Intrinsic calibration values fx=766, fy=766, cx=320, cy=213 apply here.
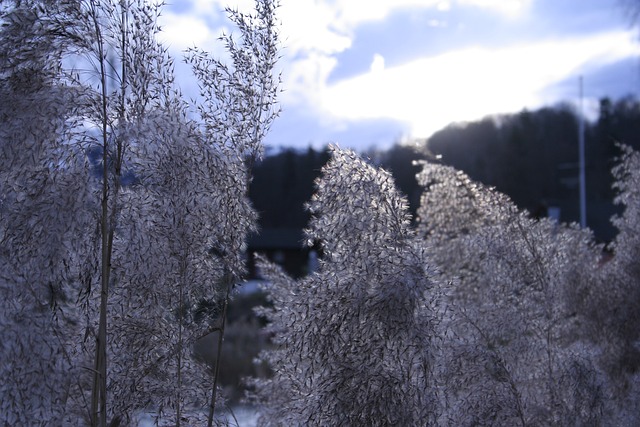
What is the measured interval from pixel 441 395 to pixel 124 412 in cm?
179

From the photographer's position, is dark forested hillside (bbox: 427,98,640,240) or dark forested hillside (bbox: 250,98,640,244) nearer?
dark forested hillside (bbox: 427,98,640,240)

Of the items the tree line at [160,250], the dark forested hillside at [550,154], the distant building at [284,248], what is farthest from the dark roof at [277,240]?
the tree line at [160,250]

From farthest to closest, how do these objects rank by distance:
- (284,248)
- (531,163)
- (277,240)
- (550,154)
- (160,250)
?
(284,248)
(277,240)
(550,154)
(531,163)
(160,250)

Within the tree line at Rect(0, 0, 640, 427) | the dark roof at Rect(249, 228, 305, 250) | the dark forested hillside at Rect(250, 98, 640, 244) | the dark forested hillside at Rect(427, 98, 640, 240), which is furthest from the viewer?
the dark roof at Rect(249, 228, 305, 250)

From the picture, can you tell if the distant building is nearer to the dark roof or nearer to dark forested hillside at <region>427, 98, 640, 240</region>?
the dark roof

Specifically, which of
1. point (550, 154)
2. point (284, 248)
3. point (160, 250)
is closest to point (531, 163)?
point (550, 154)

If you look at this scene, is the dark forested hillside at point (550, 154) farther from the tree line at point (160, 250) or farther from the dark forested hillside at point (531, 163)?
the tree line at point (160, 250)

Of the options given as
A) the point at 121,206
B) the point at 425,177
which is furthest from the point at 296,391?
the point at 425,177

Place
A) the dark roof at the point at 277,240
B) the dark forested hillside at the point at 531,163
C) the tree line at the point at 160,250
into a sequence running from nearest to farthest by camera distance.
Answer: the tree line at the point at 160,250 → the dark forested hillside at the point at 531,163 → the dark roof at the point at 277,240

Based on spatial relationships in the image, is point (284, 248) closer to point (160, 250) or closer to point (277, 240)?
point (277, 240)

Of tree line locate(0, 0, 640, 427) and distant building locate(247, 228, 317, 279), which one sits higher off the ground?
tree line locate(0, 0, 640, 427)

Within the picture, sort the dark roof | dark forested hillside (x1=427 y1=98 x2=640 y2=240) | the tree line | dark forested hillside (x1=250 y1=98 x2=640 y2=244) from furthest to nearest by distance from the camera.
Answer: the dark roof < dark forested hillside (x1=250 y1=98 x2=640 y2=244) < dark forested hillside (x1=427 y1=98 x2=640 y2=240) < the tree line

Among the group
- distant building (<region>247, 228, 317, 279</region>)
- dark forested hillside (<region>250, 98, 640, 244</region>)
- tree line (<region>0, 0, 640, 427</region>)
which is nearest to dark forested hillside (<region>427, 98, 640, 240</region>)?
dark forested hillside (<region>250, 98, 640, 244</region>)

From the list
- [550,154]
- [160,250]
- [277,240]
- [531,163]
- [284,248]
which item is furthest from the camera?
[284,248]
